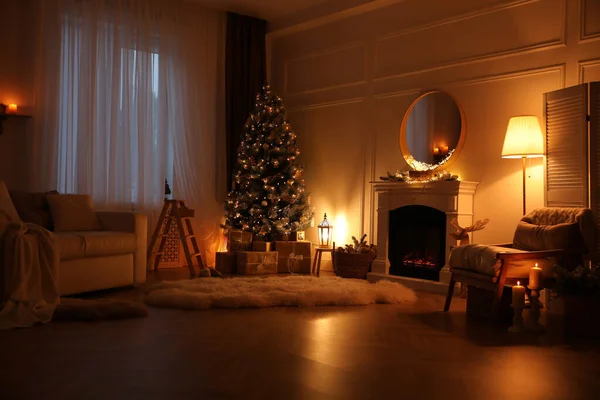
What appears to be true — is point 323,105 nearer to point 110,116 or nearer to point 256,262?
point 256,262

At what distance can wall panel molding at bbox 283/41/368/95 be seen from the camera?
720 centimetres

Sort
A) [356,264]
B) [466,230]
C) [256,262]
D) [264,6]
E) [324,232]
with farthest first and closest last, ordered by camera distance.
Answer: [264,6] → [324,232] → [256,262] → [356,264] → [466,230]

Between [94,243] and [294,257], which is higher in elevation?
[94,243]

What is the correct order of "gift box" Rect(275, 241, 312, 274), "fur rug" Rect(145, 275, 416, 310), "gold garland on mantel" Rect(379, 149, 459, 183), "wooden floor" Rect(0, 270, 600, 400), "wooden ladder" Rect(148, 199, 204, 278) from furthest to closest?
"gift box" Rect(275, 241, 312, 274), "wooden ladder" Rect(148, 199, 204, 278), "gold garland on mantel" Rect(379, 149, 459, 183), "fur rug" Rect(145, 275, 416, 310), "wooden floor" Rect(0, 270, 600, 400)

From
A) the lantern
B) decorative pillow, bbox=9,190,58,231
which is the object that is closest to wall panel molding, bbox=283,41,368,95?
the lantern

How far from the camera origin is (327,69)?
763cm

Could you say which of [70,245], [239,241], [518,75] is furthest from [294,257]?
[518,75]

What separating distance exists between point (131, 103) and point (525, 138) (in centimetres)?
428

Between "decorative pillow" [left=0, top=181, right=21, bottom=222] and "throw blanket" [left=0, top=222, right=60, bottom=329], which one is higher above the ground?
"decorative pillow" [left=0, top=181, right=21, bottom=222]

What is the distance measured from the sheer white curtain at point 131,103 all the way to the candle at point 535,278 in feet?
14.6

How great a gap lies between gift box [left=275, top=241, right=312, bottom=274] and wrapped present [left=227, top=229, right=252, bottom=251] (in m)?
0.33

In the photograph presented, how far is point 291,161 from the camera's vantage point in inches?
290

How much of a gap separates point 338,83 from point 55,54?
3.21 metres

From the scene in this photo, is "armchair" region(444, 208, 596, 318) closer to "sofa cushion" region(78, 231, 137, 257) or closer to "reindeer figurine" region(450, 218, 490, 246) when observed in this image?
"reindeer figurine" region(450, 218, 490, 246)
